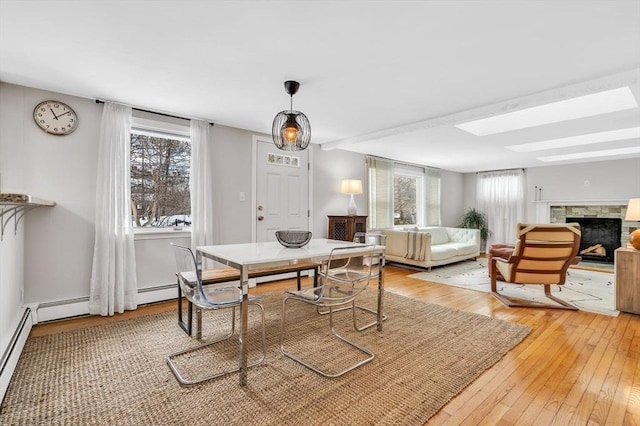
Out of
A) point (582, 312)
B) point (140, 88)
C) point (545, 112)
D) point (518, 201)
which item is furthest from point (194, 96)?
point (518, 201)

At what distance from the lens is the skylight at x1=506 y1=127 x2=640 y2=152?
3.99 m

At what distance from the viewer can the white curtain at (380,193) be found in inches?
228

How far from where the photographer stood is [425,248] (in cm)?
521

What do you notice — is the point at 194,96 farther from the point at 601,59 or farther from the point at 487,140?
the point at 487,140

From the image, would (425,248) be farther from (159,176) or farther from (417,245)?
(159,176)

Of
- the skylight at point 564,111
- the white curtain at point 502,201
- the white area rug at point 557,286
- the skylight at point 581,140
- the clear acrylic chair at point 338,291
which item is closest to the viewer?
the clear acrylic chair at point 338,291

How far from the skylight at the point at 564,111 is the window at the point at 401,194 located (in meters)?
2.13

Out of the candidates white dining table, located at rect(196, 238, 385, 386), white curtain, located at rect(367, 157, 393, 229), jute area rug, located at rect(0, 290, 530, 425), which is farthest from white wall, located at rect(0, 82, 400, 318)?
white curtain, located at rect(367, 157, 393, 229)

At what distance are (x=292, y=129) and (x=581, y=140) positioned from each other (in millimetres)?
4454

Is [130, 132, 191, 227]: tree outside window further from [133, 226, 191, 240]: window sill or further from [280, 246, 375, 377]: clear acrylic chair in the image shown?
[280, 246, 375, 377]: clear acrylic chair

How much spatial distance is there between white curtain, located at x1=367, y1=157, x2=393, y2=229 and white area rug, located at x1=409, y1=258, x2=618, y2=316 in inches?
50.3

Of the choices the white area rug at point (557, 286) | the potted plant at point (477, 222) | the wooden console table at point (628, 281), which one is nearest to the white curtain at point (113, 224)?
the white area rug at point (557, 286)

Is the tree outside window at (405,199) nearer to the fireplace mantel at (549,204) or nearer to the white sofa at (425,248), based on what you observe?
the white sofa at (425,248)

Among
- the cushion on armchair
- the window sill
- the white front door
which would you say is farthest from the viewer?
the cushion on armchair
